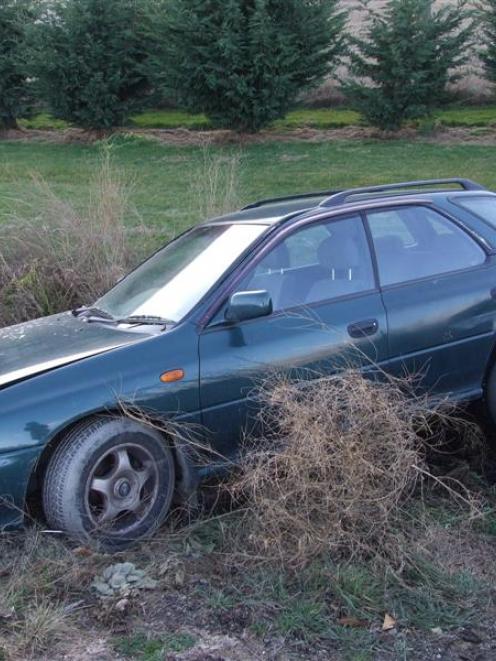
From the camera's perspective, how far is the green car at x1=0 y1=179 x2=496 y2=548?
430 centimetres

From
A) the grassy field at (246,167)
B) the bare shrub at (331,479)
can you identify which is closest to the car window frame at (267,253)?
the bare shrub at (331,479)

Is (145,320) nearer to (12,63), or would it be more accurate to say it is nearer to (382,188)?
(382,188)

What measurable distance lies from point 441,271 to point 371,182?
372 inches

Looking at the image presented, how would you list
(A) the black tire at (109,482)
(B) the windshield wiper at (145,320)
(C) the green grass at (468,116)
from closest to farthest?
(A) the black tire at (109,482) < (B) the windshield wiper at (145,320) < (C) the green grass at (468,116)

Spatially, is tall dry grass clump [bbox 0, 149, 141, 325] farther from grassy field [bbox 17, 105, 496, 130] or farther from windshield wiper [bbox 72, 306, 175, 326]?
grassy field [bbox 17, 105, 496, 130]

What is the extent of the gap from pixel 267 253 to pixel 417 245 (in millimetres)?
1012

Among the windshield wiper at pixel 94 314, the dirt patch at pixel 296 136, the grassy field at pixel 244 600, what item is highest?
the windshield wiper at pixel 94 314

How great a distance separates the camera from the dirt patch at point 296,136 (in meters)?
20.1

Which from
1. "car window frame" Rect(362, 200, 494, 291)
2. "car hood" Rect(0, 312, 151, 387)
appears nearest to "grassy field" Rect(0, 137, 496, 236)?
"car window frame" Rect(362, 200, 494, 291)

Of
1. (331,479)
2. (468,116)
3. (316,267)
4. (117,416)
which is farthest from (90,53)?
(331,479)

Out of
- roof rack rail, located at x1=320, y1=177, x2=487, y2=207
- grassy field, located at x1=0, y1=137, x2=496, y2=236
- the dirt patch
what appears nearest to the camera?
roof rack rail, located at x1=320, y1=177, x2=487, y2=207

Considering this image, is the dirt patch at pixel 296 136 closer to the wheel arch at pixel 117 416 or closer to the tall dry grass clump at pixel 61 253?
the tall dry grass clump at pixel 61 253

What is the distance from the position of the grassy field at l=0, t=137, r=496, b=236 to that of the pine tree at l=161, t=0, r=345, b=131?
1.16 meters

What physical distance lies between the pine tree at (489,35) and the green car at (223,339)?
1506 centimetres
